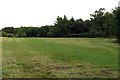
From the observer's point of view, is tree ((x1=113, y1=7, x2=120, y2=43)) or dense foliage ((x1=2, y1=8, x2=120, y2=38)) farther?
dense foliage ((x1=2, y1=8, x2=120, y2=38))

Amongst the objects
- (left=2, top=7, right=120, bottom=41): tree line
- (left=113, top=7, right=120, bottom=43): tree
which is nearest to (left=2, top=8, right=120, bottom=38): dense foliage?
(left=2, top=7, right=120, bottom=41): tree line

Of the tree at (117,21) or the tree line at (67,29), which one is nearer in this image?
the tree at (117,21)

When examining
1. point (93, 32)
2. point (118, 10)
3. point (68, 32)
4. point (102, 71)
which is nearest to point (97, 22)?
point (93, 32)

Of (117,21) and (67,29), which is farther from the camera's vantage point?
(67,29)

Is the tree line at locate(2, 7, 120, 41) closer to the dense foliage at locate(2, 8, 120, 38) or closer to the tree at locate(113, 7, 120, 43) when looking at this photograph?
the dense foliage at locate(2, 8, 120, 38)

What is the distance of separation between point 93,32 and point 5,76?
9731 cm

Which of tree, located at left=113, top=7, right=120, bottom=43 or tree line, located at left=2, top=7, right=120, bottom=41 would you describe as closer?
tree, located at left=113, top=7, right=120, bottom=43

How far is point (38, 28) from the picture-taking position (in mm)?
136500

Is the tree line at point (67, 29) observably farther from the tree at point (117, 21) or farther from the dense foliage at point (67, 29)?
the tree at point (117, 21)

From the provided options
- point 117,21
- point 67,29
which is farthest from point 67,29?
point 117,21

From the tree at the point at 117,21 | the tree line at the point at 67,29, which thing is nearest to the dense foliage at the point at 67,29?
the tree line at the point at 67,29

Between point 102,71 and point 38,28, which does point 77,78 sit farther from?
point 38,28

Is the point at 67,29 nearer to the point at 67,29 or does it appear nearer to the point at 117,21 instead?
the point at 67,29

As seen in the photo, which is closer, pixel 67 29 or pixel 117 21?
pixel 117 21
